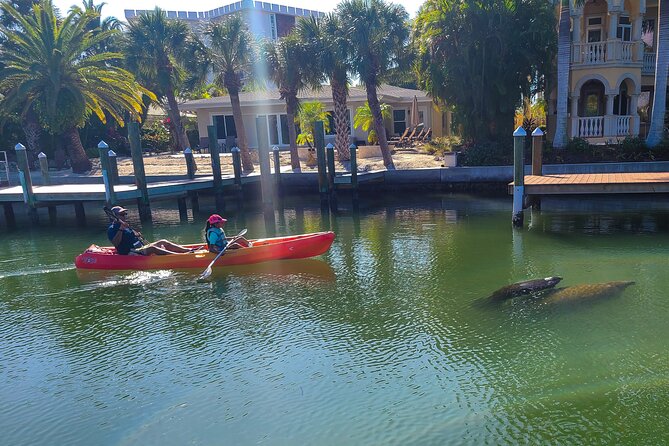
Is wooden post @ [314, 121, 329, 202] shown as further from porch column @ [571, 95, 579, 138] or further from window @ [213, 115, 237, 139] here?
window @ [213, 115, 237, 139]

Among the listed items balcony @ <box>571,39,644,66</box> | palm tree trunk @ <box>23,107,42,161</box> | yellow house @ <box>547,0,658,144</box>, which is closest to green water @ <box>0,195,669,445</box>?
yellow house @ <box>547,0,658,144</box>

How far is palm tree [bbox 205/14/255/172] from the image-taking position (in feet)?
74.0

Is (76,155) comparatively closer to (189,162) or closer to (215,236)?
(189,162)

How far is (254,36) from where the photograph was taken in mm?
23312

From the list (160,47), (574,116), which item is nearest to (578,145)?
(574,116)

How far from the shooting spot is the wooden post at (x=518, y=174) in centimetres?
1466

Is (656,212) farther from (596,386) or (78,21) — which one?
(78,21)

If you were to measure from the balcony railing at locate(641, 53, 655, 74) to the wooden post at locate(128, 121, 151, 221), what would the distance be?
801 inches

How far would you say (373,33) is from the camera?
21.3 m

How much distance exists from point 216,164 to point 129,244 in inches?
316

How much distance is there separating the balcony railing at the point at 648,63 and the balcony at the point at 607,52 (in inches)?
47.5

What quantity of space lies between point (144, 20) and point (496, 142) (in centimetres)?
1564

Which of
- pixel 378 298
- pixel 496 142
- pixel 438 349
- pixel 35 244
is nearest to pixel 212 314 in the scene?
pixel 378 298

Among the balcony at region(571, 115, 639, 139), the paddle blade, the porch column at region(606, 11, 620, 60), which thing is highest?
the porch column at region(606, 11, 620, 60)
